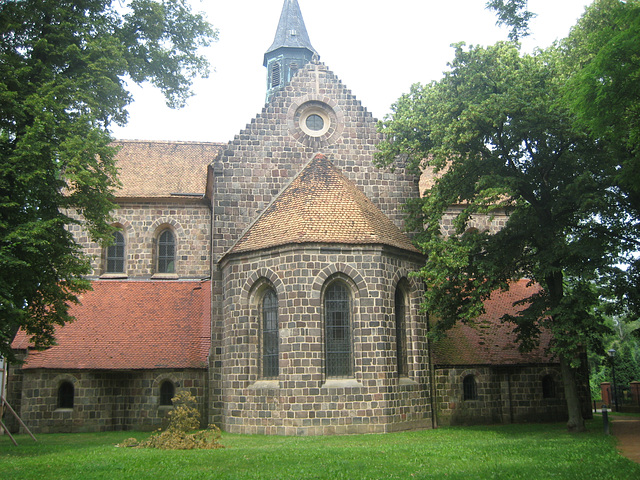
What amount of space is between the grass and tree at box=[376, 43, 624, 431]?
12.6 ft

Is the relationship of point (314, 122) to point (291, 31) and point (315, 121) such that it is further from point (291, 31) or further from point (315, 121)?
point (291, 31)

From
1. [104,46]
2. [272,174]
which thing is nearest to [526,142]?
[272,174]

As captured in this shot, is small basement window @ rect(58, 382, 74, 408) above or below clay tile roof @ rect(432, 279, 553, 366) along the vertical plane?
below

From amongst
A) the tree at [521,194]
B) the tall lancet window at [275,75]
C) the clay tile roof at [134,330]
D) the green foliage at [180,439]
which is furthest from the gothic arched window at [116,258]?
the tall lancet window at [275,75]

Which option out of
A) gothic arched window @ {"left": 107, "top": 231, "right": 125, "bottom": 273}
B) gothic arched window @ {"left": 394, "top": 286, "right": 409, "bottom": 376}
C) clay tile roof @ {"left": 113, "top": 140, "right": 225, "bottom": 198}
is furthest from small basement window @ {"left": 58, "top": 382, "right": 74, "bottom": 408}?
gothic arched window @ {"left": 394, "top": 286, "right": 409, "bottom": 376}

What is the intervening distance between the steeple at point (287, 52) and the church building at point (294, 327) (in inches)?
666

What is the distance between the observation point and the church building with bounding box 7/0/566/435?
20.6 meters

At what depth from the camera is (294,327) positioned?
2053cm

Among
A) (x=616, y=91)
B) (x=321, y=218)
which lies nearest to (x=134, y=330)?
(x=321, y=218)

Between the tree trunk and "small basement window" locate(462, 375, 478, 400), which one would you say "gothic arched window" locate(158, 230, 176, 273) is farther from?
the tree trunk

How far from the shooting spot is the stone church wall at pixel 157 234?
29562 mm

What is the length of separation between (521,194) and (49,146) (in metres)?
14.7

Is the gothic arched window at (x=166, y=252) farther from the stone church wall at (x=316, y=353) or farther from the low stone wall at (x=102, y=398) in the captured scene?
the stone church wall at (x=316, y=353)

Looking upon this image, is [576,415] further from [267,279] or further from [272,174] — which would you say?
[272,174]
